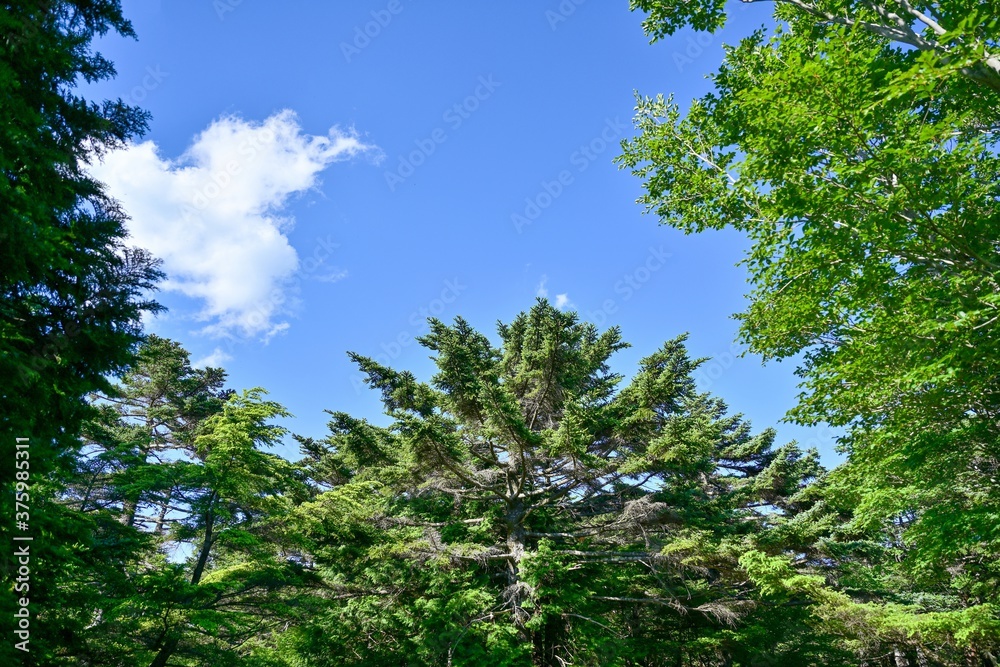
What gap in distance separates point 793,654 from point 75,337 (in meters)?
19.7

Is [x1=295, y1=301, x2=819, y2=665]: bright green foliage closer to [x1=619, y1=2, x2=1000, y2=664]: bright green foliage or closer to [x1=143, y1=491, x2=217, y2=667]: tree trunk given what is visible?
[x1=143, y1=491, x2=217, y2=667]: tree trunk

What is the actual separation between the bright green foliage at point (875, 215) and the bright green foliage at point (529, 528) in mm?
4111

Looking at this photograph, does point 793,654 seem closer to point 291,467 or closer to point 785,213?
point 785,213

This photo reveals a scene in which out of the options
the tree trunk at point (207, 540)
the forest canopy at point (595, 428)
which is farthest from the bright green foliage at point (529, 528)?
the tree trunk at point (207, 540)

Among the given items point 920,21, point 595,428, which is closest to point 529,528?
point 595,428

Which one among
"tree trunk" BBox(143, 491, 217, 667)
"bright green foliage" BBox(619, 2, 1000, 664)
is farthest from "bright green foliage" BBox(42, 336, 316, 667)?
"bright green foliage" BBox(619, 2, 1000, 664)

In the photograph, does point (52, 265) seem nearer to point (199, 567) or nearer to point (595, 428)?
point (199, 567)

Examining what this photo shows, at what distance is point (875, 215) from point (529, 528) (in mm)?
13055

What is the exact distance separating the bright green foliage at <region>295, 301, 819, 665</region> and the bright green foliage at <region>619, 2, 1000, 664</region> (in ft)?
13.5

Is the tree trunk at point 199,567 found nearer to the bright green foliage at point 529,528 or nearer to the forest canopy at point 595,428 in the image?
the forest canopy at point 595,428

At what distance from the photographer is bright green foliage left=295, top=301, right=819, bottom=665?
11.0 metres

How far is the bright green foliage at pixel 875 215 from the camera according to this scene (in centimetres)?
526

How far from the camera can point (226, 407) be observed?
11352 millimetres

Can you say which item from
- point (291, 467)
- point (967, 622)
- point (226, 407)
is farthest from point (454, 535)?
point (967, 622)
